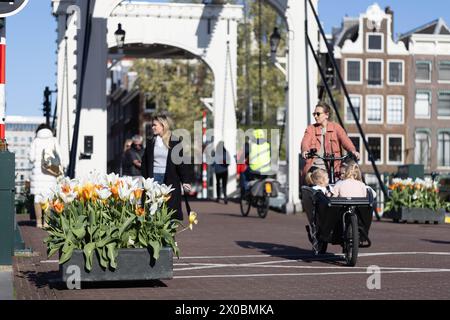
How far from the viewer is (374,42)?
2574 inches

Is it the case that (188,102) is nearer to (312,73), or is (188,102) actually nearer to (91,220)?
(312,73)

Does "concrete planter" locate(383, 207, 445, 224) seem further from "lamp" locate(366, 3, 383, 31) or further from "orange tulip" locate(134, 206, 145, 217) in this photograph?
"lamp" locate(366, 3, 383, 31)

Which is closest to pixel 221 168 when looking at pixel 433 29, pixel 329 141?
pixel 329 141

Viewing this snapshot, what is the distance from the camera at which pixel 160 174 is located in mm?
11430

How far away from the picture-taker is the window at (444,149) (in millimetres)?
68375

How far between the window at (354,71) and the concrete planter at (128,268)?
57.0m

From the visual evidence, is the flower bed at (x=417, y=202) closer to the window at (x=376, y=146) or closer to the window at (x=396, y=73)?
the window at (x=376, y=146)

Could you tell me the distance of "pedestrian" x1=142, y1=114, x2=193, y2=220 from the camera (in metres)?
11.4

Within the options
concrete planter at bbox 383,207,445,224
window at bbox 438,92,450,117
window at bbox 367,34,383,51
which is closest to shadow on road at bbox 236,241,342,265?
concrete planter at bbox 383,207,445,224

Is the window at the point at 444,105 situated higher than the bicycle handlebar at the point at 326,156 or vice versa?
the window at the point at 444,105

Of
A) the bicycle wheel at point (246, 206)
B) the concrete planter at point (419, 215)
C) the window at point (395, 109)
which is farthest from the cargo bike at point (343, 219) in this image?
the window at point (395, 109)

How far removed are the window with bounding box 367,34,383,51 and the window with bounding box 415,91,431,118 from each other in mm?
4080

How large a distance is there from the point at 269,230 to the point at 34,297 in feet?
32.0
